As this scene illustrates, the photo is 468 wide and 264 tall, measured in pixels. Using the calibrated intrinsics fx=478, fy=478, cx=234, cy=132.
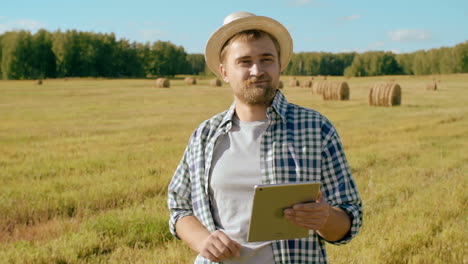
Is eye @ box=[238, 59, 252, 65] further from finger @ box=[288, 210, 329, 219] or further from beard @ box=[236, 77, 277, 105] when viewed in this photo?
finger @ box=[288, 210, 329, 219]

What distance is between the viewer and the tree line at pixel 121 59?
83562 mm

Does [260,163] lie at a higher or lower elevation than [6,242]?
higher

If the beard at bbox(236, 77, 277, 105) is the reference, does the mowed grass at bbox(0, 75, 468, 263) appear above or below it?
below

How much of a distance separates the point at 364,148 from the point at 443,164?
2127 mm

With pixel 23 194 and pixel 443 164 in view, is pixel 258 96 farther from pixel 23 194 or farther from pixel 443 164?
pixel 443 164

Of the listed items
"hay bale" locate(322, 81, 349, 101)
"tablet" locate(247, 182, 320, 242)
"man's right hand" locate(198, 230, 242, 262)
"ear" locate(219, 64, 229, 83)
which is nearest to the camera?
"tablet" locate(247, 182, 320, 242)

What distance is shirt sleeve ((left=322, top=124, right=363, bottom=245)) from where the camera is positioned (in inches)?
89.5

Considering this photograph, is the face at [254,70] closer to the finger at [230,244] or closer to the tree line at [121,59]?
the finger at [230,244]

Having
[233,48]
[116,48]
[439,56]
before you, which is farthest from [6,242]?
[439,56]

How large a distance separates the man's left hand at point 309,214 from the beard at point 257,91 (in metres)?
0.59

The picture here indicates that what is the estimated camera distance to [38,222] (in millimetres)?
5629

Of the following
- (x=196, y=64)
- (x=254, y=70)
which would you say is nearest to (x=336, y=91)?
(x=254, y=70)

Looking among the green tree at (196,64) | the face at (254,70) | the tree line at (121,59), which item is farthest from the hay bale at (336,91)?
the green tree at (196,64)

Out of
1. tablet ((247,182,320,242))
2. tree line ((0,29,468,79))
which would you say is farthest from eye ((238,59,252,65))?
tree line ((0,29,468,79))
